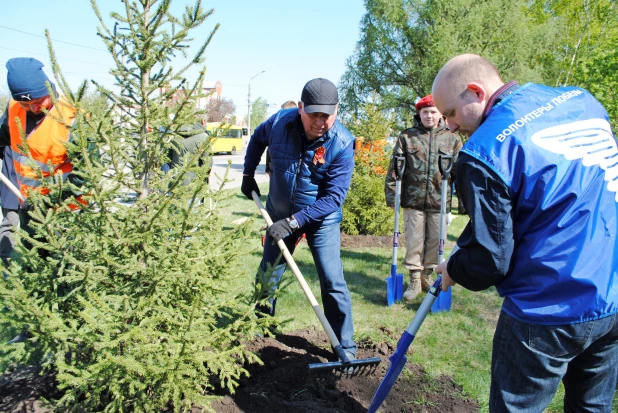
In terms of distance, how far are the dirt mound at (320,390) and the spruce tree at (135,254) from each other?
0.44 m

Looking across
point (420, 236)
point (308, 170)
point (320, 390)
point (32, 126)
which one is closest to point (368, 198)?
point (420, 236)

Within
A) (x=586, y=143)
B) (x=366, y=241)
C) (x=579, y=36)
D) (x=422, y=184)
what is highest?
(x=579, y=36)

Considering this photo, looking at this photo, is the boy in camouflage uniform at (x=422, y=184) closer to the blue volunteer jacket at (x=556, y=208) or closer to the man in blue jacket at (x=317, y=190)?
the man in blue jacket at (x=317, y=190)

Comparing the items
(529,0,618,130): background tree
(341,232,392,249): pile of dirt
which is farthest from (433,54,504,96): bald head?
(529,0,618,130): background tree

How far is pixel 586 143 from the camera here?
1.86 m

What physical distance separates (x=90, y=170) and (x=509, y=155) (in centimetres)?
184

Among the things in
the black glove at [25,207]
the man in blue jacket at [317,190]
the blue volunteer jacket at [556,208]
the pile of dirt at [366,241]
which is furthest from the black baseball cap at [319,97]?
the pile of dirt at [366,241]

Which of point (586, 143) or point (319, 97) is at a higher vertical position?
point (319, 97)

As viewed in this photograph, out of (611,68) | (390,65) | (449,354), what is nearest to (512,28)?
(390,65)

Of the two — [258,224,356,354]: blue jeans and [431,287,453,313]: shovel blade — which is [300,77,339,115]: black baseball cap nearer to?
[258,224,356,354]: blue jeans

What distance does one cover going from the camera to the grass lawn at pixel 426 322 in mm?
3621

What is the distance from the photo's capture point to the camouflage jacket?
17.8 ft

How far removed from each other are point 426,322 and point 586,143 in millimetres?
3206

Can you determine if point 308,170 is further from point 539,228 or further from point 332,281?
point 539,228
